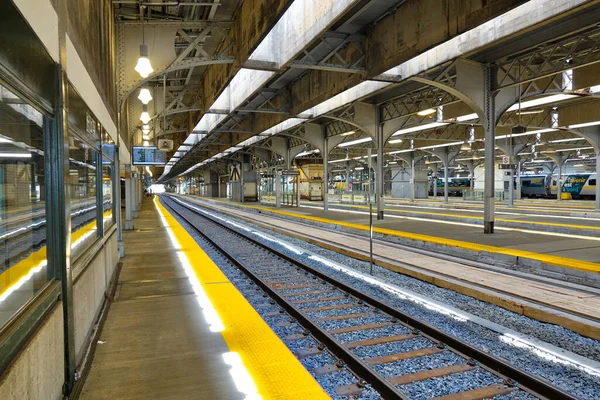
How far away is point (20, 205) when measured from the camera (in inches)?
120

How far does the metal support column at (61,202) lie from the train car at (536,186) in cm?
5215

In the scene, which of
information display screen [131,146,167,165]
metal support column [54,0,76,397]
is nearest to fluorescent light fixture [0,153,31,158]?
metal support column [54,0,76,397]

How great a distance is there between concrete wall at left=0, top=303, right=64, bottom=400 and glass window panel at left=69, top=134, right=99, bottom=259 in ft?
4.96

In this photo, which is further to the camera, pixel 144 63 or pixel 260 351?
pixel 144 63

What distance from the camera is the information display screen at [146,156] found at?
708 inches

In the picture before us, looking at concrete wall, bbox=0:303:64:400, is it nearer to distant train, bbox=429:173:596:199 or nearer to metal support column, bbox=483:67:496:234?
metal support column, bbox=483:67:496:234

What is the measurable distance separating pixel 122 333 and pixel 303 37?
7.70m

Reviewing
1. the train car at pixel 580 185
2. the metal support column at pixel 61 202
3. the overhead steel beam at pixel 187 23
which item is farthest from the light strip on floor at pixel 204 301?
the train car at pixel 580 185

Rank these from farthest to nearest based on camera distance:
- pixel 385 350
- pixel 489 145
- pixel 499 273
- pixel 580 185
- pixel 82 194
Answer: pixel 580 185
pixel 489 145
pixel 499 273
pixel 82 194
pixel 385 350

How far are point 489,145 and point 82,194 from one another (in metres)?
12.7

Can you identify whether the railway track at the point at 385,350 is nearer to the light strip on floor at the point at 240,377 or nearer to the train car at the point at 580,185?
the light strip on floor at the point at 240,377

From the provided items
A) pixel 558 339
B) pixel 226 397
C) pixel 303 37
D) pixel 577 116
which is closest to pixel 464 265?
pixel 558 339

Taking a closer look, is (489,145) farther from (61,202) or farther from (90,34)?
(61,202)

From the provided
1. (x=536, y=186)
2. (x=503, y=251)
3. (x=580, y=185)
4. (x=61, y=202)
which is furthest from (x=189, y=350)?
(x=536, y=186)
